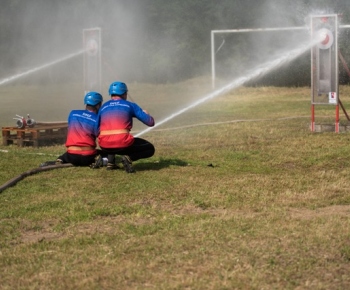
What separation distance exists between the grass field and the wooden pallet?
3.05 ft

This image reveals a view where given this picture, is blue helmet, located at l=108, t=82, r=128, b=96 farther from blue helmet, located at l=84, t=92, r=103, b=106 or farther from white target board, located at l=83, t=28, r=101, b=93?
white target board, located at l=83, t=28, r=101, b=93

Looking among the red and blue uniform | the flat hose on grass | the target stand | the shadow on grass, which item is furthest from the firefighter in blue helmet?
the target stand

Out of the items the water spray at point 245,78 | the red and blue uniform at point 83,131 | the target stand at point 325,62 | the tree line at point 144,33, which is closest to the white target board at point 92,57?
the water spray at point 245,78

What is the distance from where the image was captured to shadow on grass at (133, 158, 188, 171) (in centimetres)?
960

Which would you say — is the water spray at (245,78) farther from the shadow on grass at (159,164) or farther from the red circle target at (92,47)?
the shadow on grass at (159,164)

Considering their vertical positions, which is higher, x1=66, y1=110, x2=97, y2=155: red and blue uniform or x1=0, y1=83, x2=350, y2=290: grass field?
x1=66, y1=110, x2=97, y2=155: red and blue uniform

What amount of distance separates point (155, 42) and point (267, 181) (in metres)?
32.8

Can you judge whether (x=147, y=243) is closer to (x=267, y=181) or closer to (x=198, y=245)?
(x=198, y=245)

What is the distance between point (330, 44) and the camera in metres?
14.4

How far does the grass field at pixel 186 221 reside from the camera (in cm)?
488

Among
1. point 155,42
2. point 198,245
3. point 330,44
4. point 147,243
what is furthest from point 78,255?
point 155,42

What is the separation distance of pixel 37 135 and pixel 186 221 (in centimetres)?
700

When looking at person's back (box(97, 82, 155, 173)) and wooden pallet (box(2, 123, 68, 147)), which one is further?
wooden pallet (box(2, 123, 68, 147))

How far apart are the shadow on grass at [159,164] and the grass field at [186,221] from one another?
28 mm
